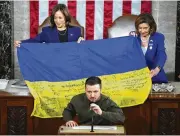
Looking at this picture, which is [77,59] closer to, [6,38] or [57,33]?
[57,33]

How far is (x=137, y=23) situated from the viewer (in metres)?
5.60

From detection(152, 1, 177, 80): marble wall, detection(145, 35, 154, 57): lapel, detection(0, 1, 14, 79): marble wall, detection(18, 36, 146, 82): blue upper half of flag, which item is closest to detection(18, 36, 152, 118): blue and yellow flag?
detection(18, 36, 146, 82): blue upper half of flag

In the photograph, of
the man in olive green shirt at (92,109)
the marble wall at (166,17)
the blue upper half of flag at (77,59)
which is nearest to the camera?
the man in olive green shirt at (92,109)

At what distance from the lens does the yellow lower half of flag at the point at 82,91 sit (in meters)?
5.51

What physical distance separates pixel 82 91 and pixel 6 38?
2059 millimetres

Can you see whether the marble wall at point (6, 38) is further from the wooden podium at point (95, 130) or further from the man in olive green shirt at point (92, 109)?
the wooden podium at point (95, 130)

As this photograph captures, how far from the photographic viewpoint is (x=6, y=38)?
7.25 m

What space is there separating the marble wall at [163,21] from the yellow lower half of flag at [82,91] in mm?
1811

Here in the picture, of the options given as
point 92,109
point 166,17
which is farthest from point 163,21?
point 92,109

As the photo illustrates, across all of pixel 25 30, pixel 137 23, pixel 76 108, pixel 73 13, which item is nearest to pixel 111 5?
pixel 73 13

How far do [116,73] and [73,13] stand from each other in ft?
6.24

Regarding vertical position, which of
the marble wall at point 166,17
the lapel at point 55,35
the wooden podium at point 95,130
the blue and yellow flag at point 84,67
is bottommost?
the wooden podium at point 95,130

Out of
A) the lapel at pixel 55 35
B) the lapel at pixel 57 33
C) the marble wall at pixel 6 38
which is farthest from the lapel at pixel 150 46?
the marble wall at pixel 6 38

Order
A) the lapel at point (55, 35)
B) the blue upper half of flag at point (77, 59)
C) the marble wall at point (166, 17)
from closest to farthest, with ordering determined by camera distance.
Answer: the blue upper half of flag at point (77, 59)
the lapel at point (55, 35)
the marble wall at point (166, 17)
